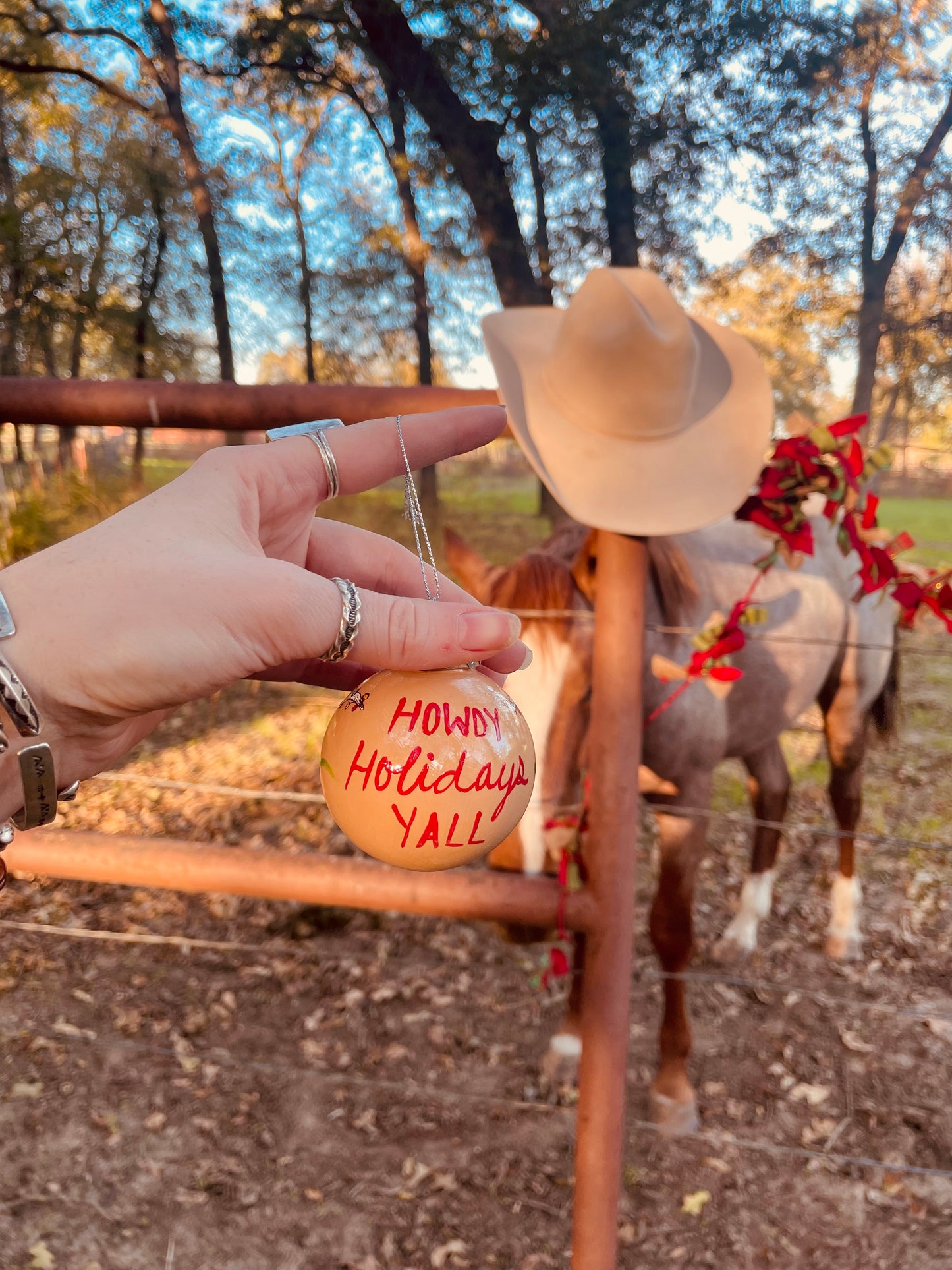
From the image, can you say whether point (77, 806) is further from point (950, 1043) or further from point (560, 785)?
point (950, 1043)

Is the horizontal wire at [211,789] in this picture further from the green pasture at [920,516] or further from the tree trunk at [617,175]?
the green pasture at [920,516]

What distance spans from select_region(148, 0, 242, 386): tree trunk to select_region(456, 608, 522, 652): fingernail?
15.7 ft

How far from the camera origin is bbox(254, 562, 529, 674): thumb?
0.73 meters

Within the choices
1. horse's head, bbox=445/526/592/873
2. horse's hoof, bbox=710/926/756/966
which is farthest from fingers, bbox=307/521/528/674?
horse's hoof, bbox=710/926/756/966

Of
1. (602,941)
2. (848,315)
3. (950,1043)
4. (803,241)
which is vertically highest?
(803,241)

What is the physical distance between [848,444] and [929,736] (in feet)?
15.5

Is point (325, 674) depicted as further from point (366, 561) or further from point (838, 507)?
point (838, 507)

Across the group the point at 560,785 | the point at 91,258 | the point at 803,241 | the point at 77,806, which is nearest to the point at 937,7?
the point at 803,241

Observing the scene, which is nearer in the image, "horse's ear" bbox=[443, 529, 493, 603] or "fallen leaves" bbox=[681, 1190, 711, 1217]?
"fallen leaves" bbox=[681, 1190, 711, 1217]

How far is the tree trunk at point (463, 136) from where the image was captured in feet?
14.8

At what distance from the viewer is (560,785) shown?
81.0 inches

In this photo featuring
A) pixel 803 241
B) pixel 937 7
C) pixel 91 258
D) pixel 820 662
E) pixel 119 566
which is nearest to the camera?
pixel 119 566

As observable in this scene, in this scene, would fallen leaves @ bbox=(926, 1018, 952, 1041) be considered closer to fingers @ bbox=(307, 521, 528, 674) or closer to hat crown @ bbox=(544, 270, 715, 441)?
hat crown @ bbox=(544, 270, 715, 441)

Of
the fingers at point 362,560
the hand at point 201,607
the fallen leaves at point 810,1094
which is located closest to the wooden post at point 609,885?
the fingers at point 362,560
